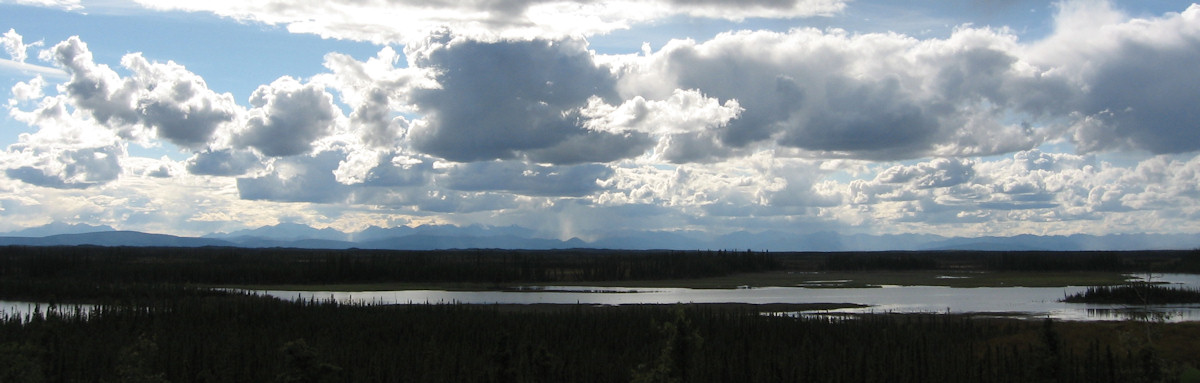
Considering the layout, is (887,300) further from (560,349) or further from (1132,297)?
(560,349)

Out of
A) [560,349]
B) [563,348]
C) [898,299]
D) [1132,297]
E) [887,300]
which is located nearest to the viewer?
[560,349]

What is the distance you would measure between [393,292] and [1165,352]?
349ft

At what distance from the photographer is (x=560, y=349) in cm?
5081

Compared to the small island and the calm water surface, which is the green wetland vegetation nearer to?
the calm water surface

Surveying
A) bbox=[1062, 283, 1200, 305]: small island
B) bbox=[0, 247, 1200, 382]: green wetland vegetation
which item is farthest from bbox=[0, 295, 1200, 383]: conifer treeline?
bbox=[1062, 283, 1200, 305]: small island

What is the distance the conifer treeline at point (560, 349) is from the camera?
26.9 metres

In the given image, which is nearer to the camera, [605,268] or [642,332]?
[642,332]

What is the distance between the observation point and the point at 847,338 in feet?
181

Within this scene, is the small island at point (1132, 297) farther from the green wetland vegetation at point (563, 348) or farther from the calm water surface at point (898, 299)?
the green wetland vegetation at point (563, 348)

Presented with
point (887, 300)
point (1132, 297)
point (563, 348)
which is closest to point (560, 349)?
point (563, 348)

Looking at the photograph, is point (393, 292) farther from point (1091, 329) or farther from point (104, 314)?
point (1091, 329)

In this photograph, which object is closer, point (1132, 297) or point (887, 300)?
point (1132, 297)

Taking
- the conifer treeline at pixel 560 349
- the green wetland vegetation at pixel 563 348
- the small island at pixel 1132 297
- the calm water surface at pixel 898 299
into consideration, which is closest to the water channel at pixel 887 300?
the calm water surface at pixel 898 299

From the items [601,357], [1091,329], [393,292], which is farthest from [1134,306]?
[393,292]
